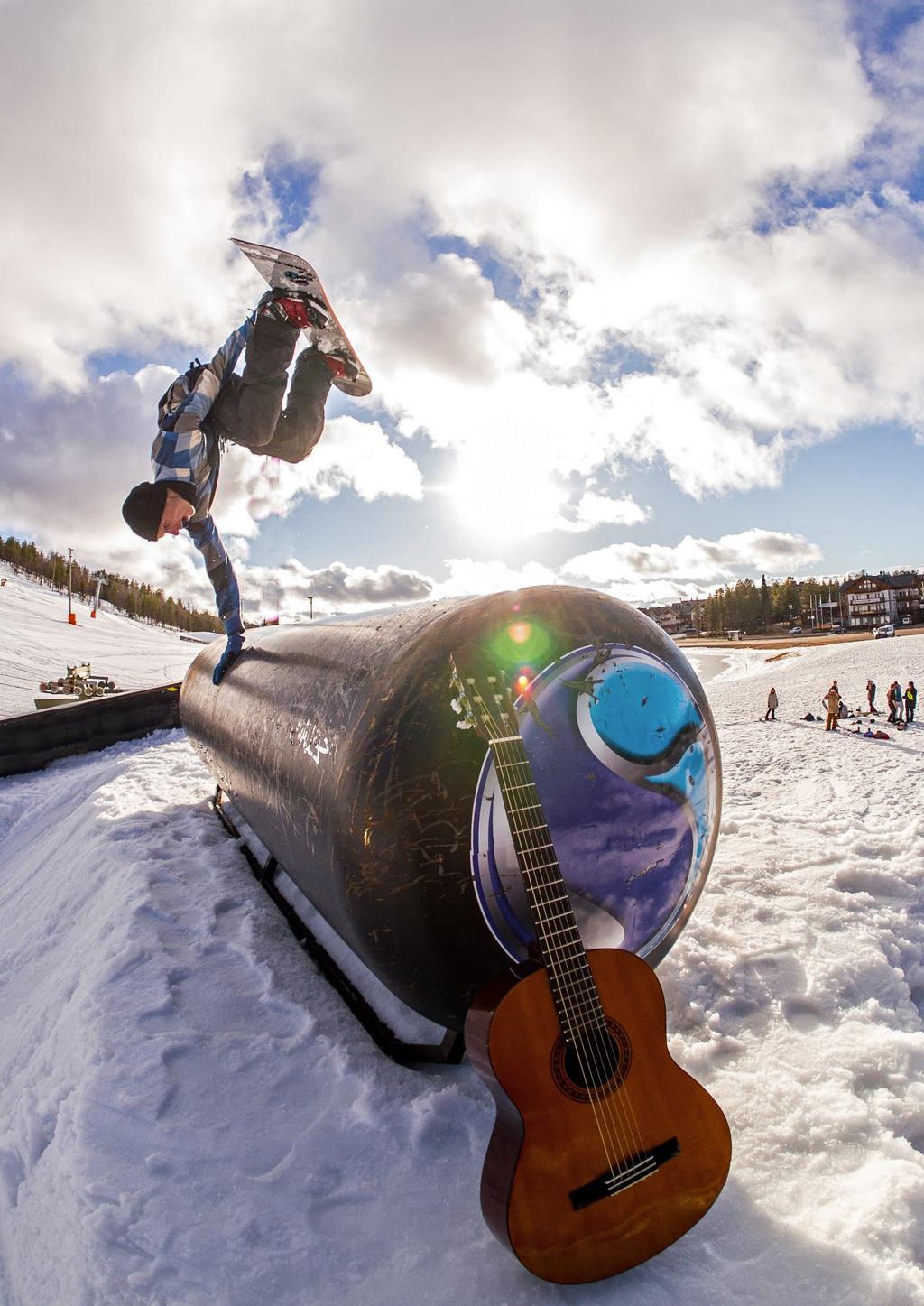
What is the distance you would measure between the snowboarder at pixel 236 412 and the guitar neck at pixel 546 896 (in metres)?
2.67

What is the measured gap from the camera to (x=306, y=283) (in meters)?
3.85

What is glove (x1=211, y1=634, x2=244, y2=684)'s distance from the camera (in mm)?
4785

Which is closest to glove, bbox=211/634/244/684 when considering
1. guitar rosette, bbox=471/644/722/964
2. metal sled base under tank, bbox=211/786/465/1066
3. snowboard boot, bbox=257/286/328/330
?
metal sled base under tank, bbox=211/786/465/1066

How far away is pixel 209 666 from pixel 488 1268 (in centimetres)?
466

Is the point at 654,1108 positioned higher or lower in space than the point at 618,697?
lower

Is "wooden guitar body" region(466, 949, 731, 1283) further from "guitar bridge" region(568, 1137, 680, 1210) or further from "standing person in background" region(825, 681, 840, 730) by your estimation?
"standing person in background" region(825, 681, 840, 730)

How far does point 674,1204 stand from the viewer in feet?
5.84

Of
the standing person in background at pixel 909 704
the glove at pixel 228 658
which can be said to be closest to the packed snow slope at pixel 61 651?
the glove at pixel 228 658

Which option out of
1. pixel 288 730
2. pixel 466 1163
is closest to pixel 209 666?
pixel 288 730

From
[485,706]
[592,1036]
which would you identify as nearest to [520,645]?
[485,706]

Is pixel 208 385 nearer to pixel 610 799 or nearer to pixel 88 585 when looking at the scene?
pixel 610 799

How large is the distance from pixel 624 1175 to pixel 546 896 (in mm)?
720

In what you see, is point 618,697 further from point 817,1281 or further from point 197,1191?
point 197,1191

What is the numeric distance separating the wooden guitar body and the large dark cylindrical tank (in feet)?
0.98
